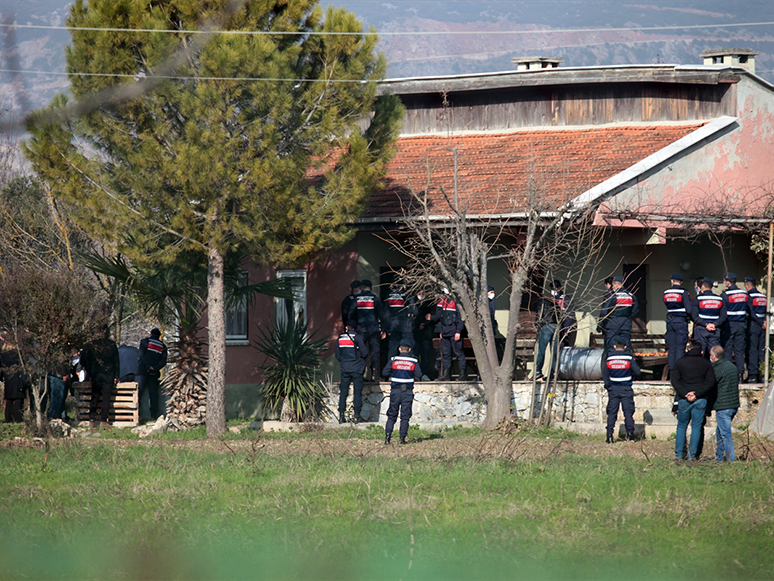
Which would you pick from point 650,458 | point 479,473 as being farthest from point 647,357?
point 479,473

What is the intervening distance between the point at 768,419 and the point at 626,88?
906cm

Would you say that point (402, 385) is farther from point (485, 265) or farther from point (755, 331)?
point (755, 331)

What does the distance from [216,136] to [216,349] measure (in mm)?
3573

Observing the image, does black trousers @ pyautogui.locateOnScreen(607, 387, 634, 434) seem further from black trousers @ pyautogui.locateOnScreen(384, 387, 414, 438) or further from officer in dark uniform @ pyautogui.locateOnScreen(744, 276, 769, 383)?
officer in dark uniform @ pyautogui.locateOnScreen(744, 276, 769, 383)

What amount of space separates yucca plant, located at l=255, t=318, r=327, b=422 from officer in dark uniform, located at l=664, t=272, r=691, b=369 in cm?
619

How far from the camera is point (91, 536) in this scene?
774 centimetres

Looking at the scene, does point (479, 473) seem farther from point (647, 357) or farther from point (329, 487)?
point (647, 357)

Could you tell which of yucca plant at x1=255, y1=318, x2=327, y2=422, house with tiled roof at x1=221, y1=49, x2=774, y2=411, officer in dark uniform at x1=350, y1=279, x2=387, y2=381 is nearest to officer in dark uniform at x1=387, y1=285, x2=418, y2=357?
officer in dark uniform at x1=350, y1=279, x2=387, y2=381

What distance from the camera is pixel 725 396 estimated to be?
11.4 metres

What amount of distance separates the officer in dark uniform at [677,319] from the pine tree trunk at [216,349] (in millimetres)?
7607

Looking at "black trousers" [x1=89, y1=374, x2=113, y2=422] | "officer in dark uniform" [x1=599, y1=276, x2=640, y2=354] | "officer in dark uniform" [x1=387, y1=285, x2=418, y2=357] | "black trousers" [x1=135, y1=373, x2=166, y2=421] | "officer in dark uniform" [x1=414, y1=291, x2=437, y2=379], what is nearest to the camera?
"officer in dark uniform" [x1=599, y1=276, x2=640, y2=354]

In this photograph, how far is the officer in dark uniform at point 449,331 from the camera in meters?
15.5

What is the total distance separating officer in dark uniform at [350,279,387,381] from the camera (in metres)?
15.6

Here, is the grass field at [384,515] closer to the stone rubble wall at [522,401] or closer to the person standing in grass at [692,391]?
the person standing in grass at [692,391]
